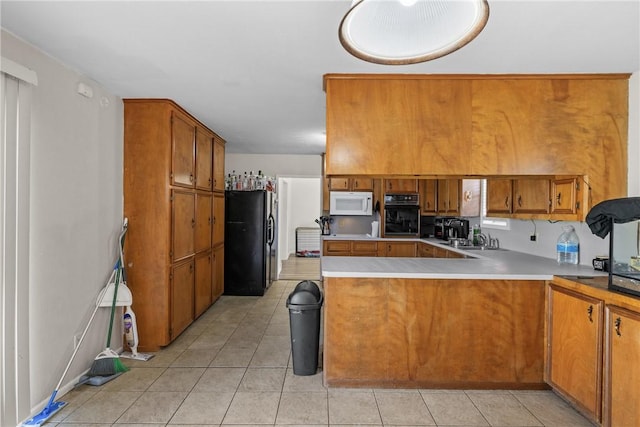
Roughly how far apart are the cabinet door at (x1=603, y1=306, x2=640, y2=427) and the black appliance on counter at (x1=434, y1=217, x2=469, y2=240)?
3.02 meters

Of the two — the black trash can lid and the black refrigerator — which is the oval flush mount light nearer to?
the black trash can lid

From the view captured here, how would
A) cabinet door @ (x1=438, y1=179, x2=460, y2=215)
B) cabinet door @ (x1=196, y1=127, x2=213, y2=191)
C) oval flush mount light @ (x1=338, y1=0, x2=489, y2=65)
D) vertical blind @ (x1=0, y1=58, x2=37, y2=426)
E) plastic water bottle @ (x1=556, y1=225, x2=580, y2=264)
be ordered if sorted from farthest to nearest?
cabinet door @ (x1=438, y1=179, x2=460, y2=215) → cabinet door @ (x1=196, y1=127, x2=213, y2=191) → plastic water bottle @ (x1=556, y1=225, x2=580, y2=264) → vertical blind @ (x1=0, y1=58, x2=37, y2=426) → oval flush mount light @ (x1=338, y1=0, x2=489, y2=65)

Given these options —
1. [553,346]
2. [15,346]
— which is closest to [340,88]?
[553,346]

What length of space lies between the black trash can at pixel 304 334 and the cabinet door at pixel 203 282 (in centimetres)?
173

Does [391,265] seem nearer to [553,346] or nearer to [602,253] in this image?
[553,346]

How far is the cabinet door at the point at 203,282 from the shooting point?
420 centimetres

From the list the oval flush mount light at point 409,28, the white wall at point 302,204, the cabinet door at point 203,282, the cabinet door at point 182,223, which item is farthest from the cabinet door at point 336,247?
the white wall at point 302,204

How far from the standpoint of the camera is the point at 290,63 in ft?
8.13

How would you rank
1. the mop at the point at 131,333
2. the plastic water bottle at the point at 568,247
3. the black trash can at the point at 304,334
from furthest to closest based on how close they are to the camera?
the mop at the point at 131,333
the plastic water bottle at the point at 568,247
the black trash can at the point at 304,334

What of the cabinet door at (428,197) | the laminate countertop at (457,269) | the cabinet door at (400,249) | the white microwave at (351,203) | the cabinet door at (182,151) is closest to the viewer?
the laminate countertop at (457,269)

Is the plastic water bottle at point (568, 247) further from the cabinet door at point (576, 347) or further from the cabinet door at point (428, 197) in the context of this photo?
the cabinet door at point (428, 197)

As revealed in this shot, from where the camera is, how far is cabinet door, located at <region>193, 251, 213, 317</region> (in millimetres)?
4199

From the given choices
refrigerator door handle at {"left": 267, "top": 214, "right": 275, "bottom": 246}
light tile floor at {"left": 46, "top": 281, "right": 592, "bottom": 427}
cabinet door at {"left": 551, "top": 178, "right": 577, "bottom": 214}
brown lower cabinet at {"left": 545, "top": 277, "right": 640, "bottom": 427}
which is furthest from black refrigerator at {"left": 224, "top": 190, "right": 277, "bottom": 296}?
brown lower cabinet at {"left": 545, "top": 277, "right": 640, "bottom": 427}

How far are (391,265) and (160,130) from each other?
7.74 ft
